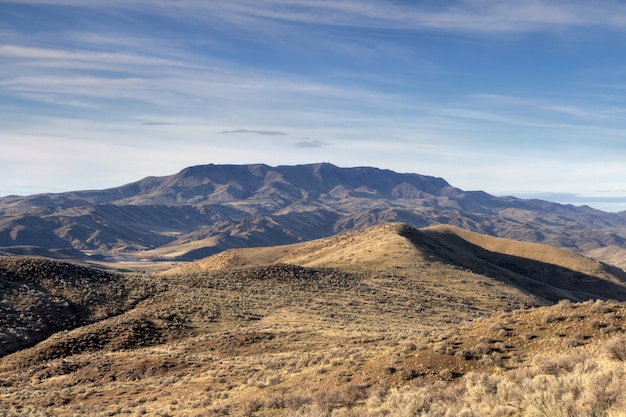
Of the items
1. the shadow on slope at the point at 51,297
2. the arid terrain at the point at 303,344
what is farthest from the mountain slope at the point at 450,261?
the shadow on slope at the point at 51,297

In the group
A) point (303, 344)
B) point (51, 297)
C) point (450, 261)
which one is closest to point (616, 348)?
point (303, 344)

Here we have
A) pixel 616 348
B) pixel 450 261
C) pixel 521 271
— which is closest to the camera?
pixel 616 348

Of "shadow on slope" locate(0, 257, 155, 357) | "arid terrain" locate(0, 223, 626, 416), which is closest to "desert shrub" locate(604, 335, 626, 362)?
"arid terrain" locate(0, 223, 626, 416)

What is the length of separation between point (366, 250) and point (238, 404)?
258ft

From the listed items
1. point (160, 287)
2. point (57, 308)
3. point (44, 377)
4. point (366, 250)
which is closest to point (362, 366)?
point (44, 377)

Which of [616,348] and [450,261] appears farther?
[450,261]

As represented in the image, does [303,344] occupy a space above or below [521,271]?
above

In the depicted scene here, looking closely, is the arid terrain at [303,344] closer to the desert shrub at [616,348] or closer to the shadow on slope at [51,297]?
the desert shrub at [616,348]

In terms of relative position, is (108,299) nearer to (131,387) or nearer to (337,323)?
(337,323)

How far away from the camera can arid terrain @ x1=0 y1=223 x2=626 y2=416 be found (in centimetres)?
1623

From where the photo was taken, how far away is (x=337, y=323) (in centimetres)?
4681

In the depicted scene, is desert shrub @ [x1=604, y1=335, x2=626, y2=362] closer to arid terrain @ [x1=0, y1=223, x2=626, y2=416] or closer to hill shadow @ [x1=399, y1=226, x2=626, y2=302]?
arid terrain @ [x1=0, y1=223, x2=626, y2=416]

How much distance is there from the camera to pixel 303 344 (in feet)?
114

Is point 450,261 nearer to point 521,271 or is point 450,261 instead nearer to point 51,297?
point 521,271
